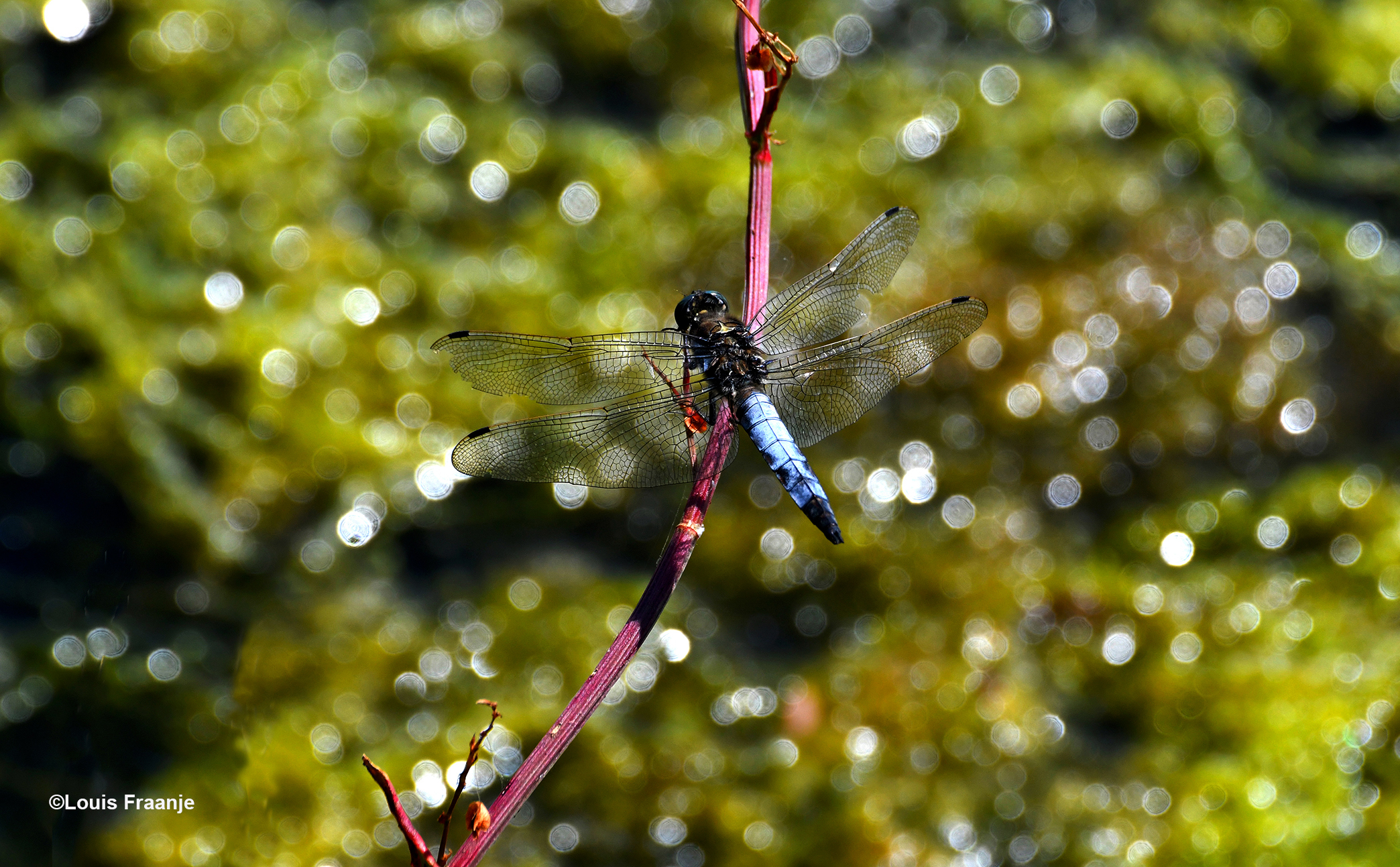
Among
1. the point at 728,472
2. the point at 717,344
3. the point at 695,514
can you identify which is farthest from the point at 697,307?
the point at 728,472

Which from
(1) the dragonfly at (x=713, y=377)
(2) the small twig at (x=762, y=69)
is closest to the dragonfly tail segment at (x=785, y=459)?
(1) the dragonfly at (x=713, y=377)

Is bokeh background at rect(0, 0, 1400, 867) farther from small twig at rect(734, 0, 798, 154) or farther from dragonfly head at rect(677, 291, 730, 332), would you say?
small twig at rect(734, 0, 798, 154)

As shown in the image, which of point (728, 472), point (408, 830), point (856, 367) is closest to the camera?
point (408, 830)

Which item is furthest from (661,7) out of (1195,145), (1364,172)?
(1364,172)

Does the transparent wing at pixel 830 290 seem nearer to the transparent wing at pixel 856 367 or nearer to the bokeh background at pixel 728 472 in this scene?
the transparent wing at pixel 856 367

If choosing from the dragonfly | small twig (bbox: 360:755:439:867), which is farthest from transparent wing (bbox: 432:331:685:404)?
small twig (bbox: 360:755:439:867)

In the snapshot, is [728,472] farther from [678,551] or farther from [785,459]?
[678,551]
